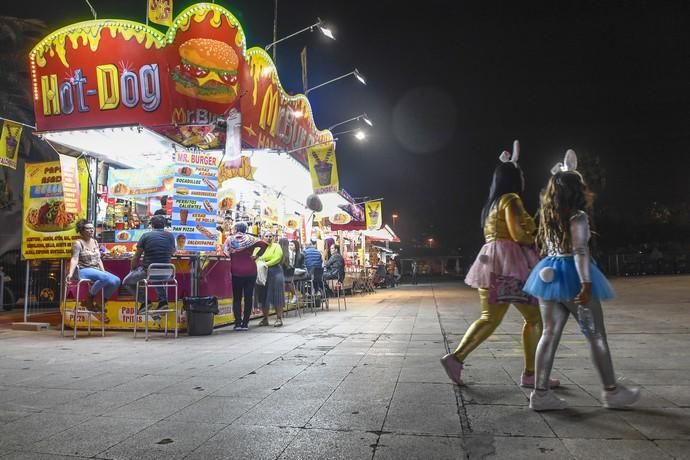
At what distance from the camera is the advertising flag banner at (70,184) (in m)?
8.96

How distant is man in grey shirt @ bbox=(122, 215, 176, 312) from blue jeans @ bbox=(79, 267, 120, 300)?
0.35 meters

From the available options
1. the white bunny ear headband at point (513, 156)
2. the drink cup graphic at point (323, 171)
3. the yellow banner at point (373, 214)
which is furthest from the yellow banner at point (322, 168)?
the yellow banner at point (373, 214)

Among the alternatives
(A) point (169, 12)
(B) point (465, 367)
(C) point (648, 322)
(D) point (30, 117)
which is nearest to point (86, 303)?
(B) point (465, 367)

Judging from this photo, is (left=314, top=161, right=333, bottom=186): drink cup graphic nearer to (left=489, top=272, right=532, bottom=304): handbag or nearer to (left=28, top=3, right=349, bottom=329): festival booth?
(left=28, top=3, right=349, bottom=329): festival booth

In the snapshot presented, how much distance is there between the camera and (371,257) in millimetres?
32219

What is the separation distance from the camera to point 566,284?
3.33 m

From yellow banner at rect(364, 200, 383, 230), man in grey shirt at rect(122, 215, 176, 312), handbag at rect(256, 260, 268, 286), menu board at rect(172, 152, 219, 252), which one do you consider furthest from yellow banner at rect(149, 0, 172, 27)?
yellow banner at rect(364, 200, 383, 230)

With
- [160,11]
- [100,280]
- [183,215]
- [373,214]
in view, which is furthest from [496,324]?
[373,214]

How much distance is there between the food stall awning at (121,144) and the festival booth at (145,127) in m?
0.03

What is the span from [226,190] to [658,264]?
38.7 metres

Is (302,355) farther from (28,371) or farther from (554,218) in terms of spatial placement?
(554,218)

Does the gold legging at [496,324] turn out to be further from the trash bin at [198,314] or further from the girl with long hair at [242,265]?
the girl with long hair at [242,265]

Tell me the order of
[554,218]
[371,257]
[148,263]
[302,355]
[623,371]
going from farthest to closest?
[371,257], [148,263], [302,355], [623,371], [554,218]

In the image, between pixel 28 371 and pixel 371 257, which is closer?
pixel 28 371
